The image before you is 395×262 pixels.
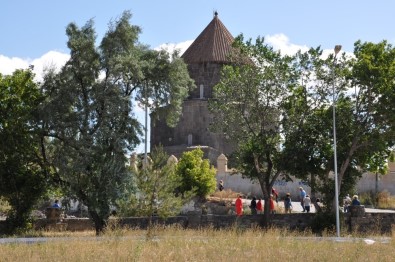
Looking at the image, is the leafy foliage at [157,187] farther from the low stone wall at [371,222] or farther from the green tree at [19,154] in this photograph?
the low stone wall at [371,222]

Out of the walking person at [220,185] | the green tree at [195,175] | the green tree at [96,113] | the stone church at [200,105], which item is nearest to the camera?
the green tree at [96,113]

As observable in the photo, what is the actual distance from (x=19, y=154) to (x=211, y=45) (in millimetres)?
28198

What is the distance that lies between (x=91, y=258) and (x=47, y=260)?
1006mm

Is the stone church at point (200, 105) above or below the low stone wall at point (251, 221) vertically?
above

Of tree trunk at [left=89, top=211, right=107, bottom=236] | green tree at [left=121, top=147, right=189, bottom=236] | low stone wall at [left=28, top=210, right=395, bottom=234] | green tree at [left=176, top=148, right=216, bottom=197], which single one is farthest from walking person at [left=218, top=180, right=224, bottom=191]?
green tree at [left=121, top=147, right=189, bottom=236]

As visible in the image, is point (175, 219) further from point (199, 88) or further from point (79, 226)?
point (199, 88)

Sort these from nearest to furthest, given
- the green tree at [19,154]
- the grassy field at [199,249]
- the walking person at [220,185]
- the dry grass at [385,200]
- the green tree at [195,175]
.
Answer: the grassy field at [199,249] → the green tree at [19,154] → the green tree at [195,175] → the dry grass at [385,200] → the walking person at [220,185]

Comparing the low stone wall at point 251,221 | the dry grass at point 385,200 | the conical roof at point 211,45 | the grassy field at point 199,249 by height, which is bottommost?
the grassy field at point 199,249

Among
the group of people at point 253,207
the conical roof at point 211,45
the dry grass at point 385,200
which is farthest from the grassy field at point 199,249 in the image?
the conical roof at point 211,45

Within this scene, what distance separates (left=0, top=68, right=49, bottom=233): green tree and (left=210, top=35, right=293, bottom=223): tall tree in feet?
27.8

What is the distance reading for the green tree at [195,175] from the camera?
125 feet

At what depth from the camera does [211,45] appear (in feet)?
179

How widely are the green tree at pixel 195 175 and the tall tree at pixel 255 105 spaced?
761 cm

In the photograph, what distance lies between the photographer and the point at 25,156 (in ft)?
96.1
